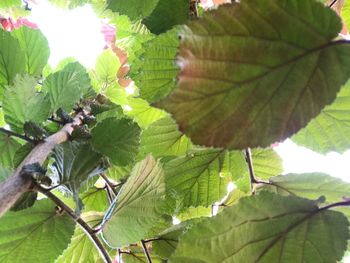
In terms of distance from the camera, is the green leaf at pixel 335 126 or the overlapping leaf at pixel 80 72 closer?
the green leaf at pixel 335 126

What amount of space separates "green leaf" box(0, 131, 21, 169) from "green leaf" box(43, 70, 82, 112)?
10cm

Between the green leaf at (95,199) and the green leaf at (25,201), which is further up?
the green leaf at (25,201)

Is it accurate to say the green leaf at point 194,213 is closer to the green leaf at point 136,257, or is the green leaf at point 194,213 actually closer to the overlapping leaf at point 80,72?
the green leaf at point 136,257

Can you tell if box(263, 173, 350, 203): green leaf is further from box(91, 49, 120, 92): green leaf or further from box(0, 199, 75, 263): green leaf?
box(91, 49, 120, 92): green leaf

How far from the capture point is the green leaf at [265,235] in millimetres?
374

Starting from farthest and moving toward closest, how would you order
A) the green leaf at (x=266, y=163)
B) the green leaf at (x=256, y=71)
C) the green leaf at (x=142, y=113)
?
the green leaf at (x=142, y=113) → the green leaf at (x=266, y=163) → the green leaf at (x=256, y=71)

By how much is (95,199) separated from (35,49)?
0.92 ft

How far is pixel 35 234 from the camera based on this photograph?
568 mm

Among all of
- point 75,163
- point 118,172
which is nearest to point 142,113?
point 118,172

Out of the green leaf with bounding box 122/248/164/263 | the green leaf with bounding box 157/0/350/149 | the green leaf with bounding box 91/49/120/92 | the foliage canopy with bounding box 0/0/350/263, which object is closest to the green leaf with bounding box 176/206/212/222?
the foliage canopy with bounding box 0/0/350/263

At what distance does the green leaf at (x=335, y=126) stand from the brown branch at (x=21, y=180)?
0.30 metres

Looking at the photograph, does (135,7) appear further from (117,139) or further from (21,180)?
(21,180)

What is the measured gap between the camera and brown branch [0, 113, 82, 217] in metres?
0.42

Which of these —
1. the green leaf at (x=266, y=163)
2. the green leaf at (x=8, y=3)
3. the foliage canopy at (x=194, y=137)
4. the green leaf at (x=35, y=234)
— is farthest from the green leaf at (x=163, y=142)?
the green leaf at (x=8, y=3)
